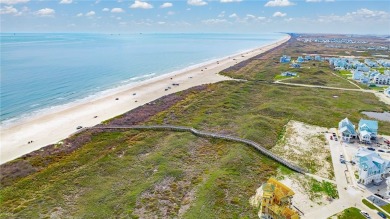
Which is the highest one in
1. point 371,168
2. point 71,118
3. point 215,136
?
point 71,118

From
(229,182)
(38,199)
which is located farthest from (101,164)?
(229,182)

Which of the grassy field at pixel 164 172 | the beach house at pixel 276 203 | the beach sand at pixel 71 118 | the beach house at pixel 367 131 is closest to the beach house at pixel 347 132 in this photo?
the beach house at pixel 367 131

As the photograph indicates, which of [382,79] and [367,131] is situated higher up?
[382,79]

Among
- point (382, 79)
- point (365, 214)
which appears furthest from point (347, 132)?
point (382, 79)

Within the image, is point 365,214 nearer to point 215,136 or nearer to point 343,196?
point 343,196

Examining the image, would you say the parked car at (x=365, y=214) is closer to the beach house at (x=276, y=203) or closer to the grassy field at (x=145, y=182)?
the beach house at (x=276, y=203)

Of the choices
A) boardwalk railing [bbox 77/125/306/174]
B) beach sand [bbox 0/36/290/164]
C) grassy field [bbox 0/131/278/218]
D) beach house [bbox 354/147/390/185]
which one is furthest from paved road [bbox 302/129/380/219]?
beach sand [bbox 0/36/290/164]
